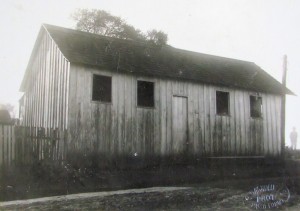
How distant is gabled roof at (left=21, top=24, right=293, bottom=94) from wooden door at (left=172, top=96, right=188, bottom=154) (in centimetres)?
134

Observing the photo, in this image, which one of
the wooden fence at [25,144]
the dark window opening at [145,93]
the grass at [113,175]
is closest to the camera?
the grass at [113,175]

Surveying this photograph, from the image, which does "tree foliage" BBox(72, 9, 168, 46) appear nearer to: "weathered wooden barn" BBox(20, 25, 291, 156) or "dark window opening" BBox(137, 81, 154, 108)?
"weathered wooden barn" BBox(20, 25, 291, 156)

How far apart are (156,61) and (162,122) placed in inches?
132

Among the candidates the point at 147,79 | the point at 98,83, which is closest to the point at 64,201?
the point at 98,83

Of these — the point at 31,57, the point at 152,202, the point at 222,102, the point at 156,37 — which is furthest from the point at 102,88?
the point at 152,202

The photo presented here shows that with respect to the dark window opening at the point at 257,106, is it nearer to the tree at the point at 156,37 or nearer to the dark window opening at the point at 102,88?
the tree at the point at 156,37

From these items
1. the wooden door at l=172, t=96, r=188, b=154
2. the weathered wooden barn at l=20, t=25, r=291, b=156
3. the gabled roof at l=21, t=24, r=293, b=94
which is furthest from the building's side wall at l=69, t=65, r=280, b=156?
the gabled roof at l=21, t=24, r=293, b=94

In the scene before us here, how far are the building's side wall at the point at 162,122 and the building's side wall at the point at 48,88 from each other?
2.76 ft

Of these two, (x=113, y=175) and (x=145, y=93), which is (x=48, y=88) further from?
(x=113, y=175)

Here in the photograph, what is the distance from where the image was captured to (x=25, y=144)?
11977 millimetres

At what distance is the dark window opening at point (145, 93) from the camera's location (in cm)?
1684

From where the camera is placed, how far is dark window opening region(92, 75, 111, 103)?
15.5 m

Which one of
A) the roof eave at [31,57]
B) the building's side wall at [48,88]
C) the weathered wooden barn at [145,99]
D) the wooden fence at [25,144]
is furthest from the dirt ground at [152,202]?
the roof eave at [31,57]

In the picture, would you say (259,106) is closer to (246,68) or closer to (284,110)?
(284,110)
